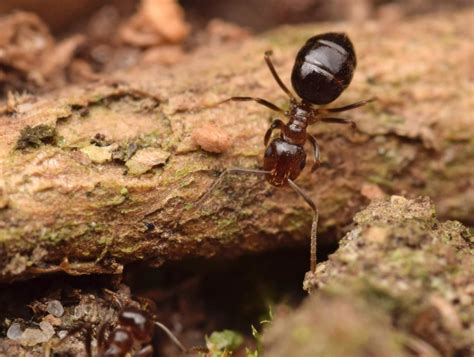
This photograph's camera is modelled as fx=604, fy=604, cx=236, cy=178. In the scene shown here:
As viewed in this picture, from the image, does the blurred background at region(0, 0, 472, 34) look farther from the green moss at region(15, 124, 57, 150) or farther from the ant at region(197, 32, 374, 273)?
the green moss at region(15, 124, 57, 150)

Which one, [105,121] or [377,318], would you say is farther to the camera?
[105,121]

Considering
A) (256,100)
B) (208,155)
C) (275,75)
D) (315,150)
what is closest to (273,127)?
(256,100)

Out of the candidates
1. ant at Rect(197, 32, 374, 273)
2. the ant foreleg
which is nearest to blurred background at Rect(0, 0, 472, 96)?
the ant foreleg

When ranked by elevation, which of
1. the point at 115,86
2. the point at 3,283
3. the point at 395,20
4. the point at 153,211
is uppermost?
the point at 395,20

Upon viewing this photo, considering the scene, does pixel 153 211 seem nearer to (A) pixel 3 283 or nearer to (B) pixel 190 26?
(A) pixel 3 283

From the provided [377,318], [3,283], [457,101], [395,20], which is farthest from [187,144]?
[395,20]
